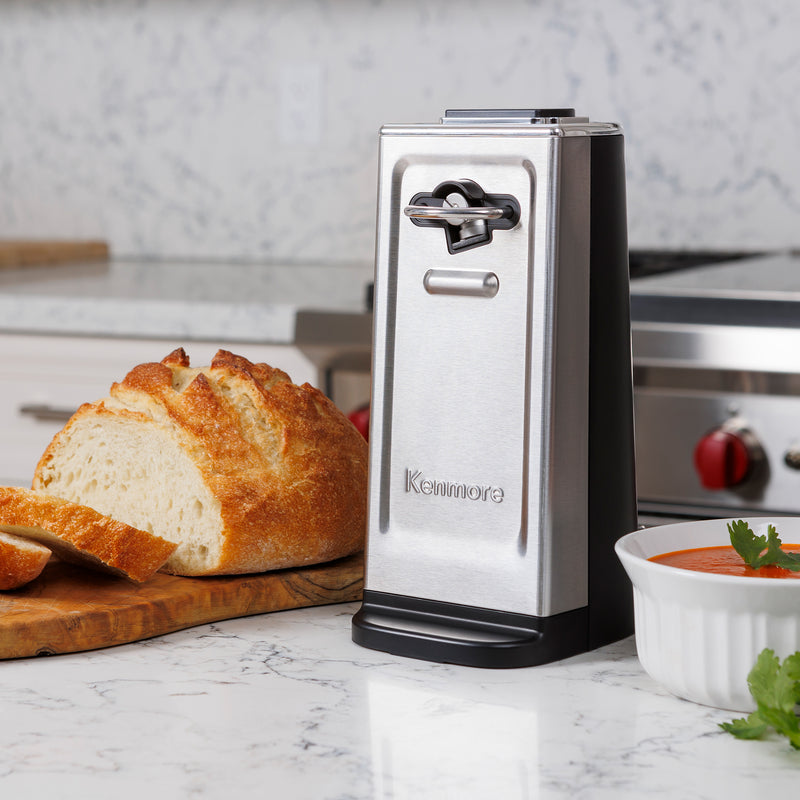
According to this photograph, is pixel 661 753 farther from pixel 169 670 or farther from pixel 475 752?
pixel 169 670

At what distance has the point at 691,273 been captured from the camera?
2006mm

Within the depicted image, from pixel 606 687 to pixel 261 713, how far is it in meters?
0.19

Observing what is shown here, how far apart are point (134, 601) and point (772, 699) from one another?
0.40 m

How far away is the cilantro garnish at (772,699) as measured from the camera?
59cm

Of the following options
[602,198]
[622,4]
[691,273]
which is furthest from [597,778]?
[622,4]

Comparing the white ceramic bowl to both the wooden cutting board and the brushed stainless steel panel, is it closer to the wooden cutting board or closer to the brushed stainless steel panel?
the brushed stainless steel panel

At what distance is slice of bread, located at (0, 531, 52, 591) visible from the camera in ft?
2.61

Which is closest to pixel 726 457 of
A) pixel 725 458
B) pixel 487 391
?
pixel 725 458

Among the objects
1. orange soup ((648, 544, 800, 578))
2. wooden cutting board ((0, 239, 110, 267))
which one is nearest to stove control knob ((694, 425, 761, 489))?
orange soup ((648, 544, 800, 578))

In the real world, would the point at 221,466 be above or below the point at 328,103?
below

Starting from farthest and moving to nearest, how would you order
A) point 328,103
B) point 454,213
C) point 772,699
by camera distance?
1. point 328,103
2. point 454,213
3. point 772,699

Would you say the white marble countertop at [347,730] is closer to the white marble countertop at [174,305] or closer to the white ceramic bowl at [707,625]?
the white ceramic bowl at [707,625]

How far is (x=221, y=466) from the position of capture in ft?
2.82

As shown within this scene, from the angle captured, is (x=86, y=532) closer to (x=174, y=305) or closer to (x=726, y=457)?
(x=726, y=457)
